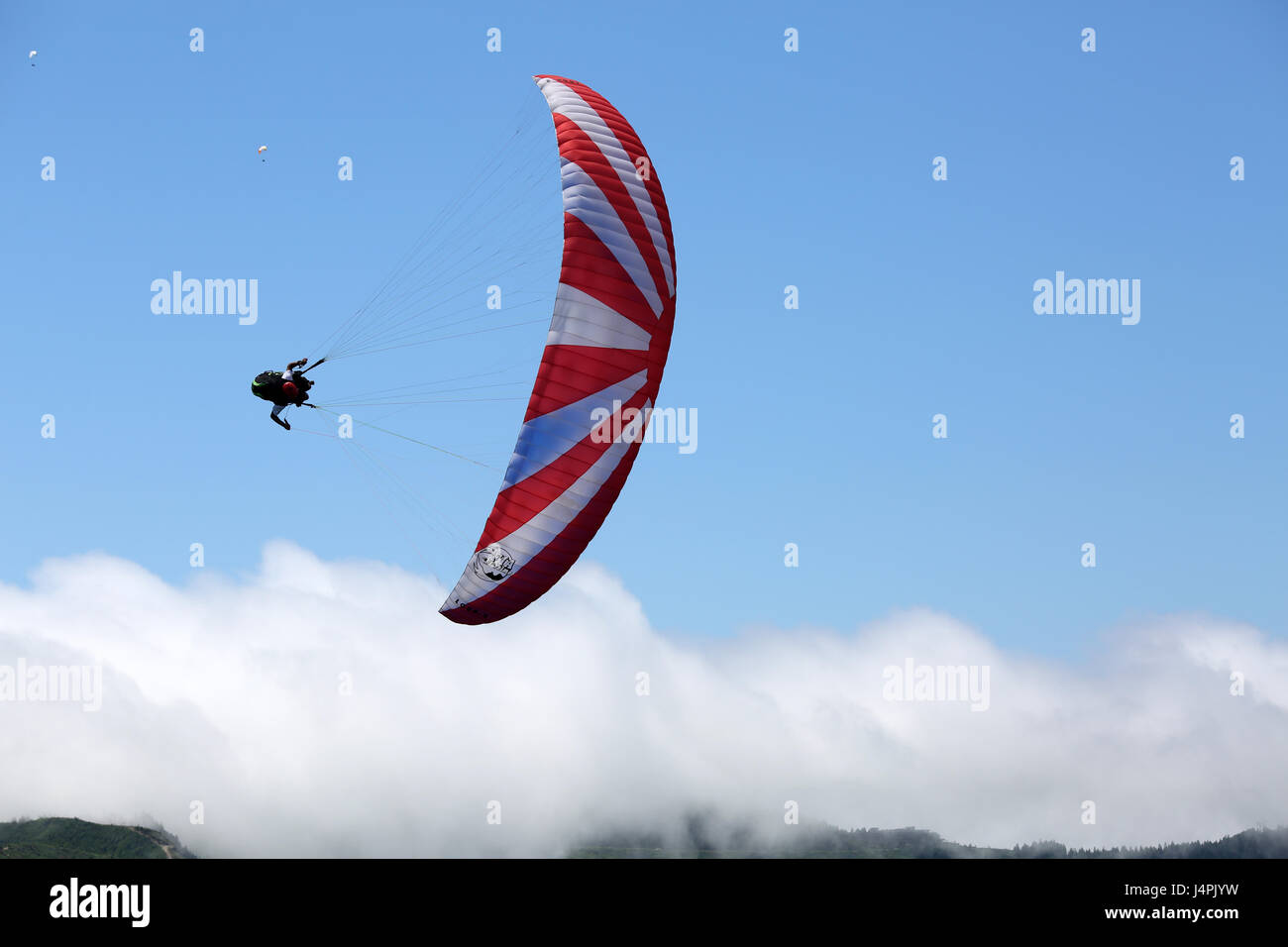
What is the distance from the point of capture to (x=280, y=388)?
127 feet

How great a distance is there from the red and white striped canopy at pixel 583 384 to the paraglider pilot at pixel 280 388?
22.0 feet

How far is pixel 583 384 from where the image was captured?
36.4 m

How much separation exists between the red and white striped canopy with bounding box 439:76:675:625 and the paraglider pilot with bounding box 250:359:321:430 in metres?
6.69

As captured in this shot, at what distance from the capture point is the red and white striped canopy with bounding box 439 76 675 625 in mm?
36156

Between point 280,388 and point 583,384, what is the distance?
8.43 m

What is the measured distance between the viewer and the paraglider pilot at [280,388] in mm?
38594

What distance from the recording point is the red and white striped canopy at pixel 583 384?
36.2m

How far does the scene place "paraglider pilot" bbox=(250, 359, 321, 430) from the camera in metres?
38.6
